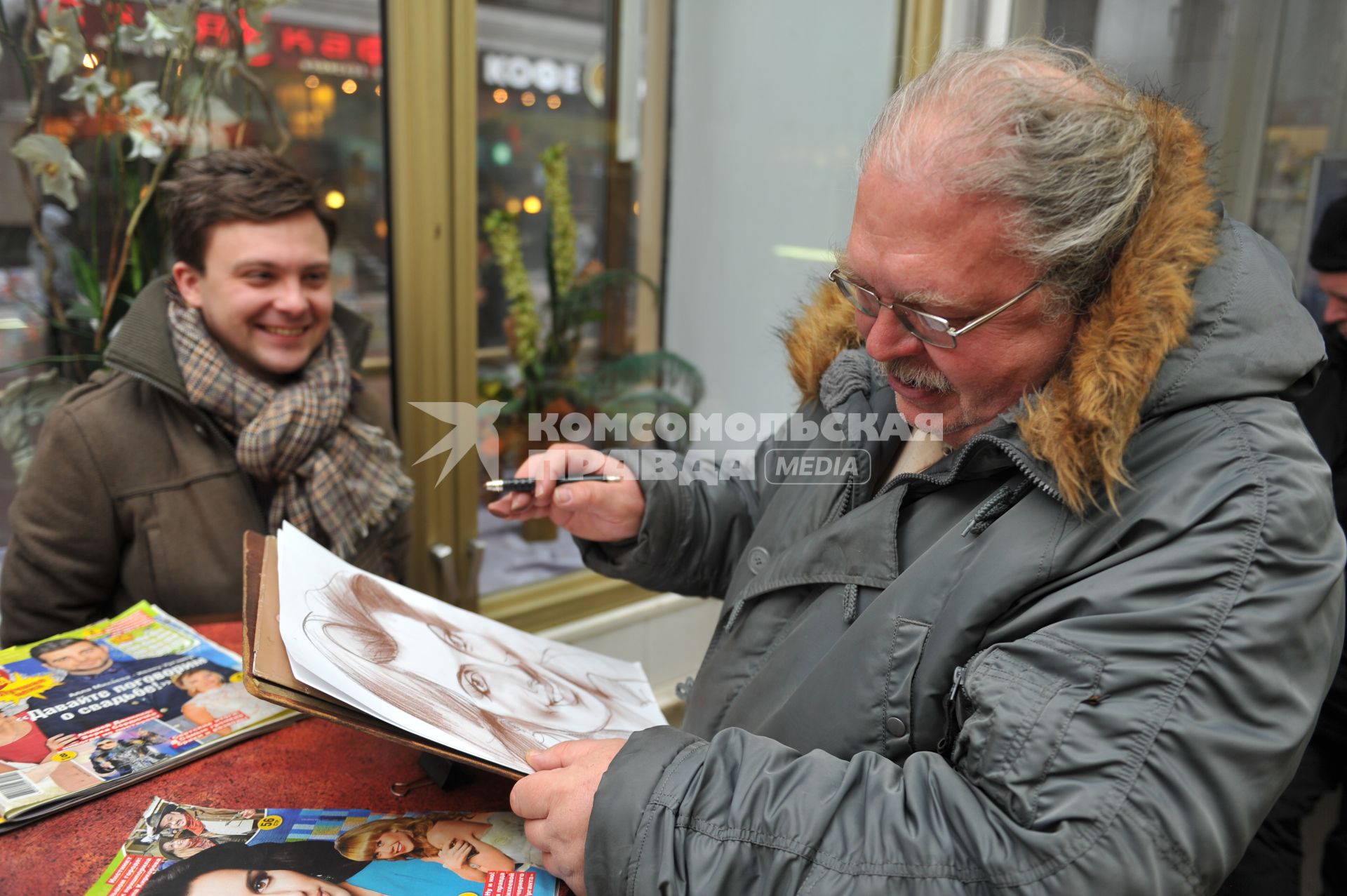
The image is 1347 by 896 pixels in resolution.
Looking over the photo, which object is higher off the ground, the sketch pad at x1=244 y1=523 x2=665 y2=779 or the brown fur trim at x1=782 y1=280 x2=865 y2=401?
→ the brown fur trim at x1=782 y1=280 x2=865 y2=401

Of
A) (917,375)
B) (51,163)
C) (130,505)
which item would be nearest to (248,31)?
(51,163)

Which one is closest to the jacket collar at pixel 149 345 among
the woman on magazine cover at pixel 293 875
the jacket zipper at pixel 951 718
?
the woman on magazine cover at pixel 293 875

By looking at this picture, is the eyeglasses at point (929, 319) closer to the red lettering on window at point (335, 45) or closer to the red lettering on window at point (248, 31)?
the red lettering on window at point (248, 31)

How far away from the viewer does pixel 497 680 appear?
3.78 ft

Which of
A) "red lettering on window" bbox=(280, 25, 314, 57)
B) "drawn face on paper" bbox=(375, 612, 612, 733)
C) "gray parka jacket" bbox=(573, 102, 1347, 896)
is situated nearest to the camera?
"gray parka jacket" bbox=(573, 102, 1347, 896)

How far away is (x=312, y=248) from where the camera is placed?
2.01m

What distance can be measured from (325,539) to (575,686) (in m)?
1.07

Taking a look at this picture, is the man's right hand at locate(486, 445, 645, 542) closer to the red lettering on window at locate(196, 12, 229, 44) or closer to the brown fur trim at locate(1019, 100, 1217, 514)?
the brown fur trim at locate(1019, 100, 1217, 514)

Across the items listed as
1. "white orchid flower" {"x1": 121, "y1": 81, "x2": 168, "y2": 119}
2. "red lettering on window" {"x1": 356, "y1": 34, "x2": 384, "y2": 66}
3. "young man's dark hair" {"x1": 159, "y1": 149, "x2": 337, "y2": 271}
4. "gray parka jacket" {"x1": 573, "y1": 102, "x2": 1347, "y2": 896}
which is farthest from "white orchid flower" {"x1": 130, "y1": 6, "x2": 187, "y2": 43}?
"gray parka jacket" {"x1": 573, "y1": 102, "x2": 1347, "y2": 896}

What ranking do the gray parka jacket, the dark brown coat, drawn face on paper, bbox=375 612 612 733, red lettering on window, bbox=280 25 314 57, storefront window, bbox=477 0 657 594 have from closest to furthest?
→ the gray parka jacket < drawn face on paper, bbox=375 612 612 733 < the dark brown coat < red lettering on window, bbox=280 25 314 57 < storefront window, bbox=477 0 657 594

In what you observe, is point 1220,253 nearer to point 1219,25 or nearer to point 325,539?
point 325,539

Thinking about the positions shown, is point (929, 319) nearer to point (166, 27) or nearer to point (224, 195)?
point (224, 195)

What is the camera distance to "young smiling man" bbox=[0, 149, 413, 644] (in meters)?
1.76

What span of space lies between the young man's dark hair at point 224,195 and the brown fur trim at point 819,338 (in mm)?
1211
